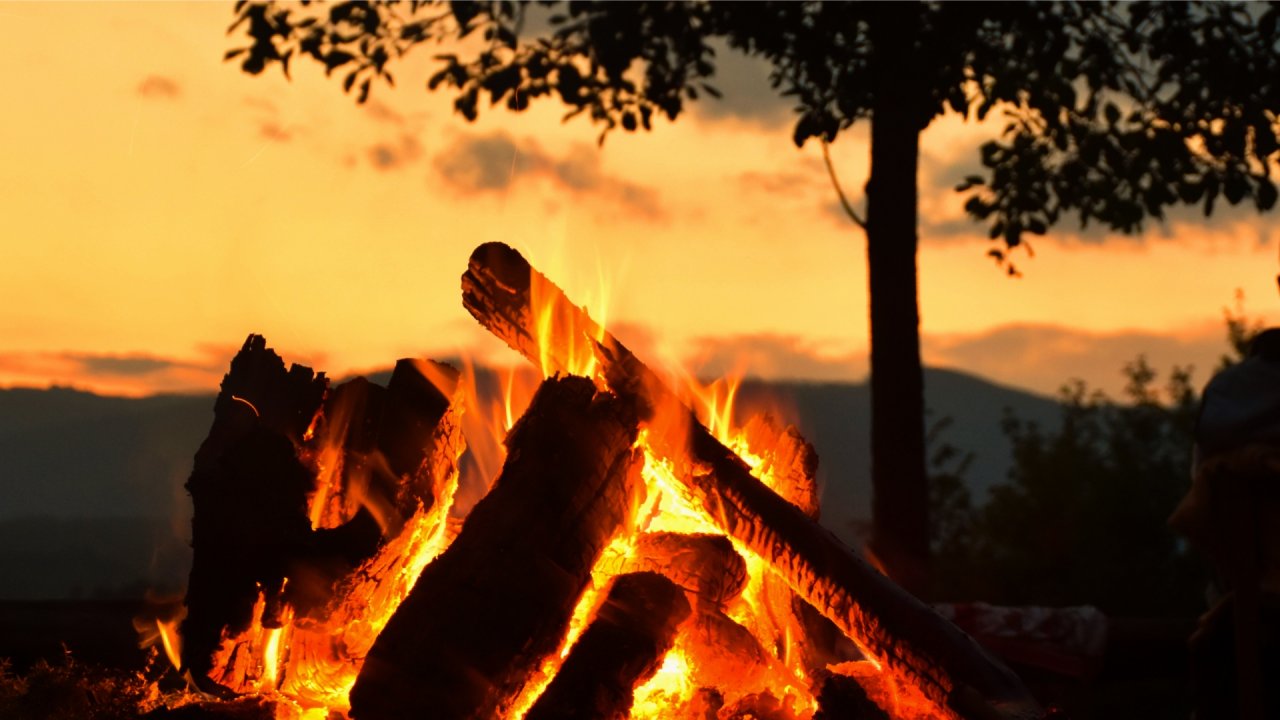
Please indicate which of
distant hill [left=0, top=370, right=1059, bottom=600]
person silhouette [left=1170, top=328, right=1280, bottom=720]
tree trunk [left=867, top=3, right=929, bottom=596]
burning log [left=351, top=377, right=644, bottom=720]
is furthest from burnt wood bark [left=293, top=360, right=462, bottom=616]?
tree trunk [left=867, top=3, right=929, bottom=596]

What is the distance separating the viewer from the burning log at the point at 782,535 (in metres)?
3.38

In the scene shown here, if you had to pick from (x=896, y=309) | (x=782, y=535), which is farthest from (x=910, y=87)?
(x=782, y=535)

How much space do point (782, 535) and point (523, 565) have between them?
781 mm

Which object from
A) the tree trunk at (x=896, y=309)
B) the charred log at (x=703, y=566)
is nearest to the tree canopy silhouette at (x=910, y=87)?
the tree trunk at (x=896, y=309)

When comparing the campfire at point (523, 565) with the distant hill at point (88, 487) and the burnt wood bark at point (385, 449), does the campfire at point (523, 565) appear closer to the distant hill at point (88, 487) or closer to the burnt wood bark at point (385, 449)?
the burnt wood bark at point (385, 449)

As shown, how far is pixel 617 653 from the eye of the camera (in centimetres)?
326

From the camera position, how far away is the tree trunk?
7113 millimetres

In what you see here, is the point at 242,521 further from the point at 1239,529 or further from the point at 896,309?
the point at 896,309

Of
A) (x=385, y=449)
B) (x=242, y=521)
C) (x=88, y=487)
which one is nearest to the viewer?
(x=242, y=521)

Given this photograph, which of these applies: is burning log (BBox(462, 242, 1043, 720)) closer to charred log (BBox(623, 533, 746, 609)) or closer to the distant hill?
charred log (BBox(623, 533, 746, 609))

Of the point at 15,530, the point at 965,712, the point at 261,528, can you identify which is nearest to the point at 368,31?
the point at 15,530

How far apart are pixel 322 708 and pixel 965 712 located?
1.88 meters

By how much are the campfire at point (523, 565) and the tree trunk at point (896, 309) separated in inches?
125

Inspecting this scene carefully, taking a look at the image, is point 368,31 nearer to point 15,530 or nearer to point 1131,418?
point 15,530
